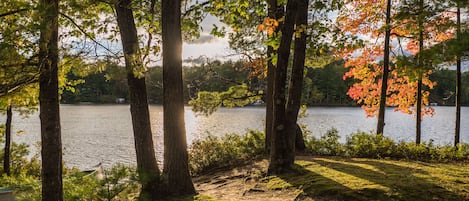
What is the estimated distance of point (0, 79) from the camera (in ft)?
15.7

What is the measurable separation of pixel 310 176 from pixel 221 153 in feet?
14.1

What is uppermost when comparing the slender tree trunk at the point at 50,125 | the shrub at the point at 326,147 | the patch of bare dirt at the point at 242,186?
the slender tree trunk at the point at 50,125

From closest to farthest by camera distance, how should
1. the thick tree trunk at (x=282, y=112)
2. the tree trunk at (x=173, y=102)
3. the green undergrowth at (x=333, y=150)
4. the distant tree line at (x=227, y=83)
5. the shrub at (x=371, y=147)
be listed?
the tree trunk at (x=173, y=102) → the thick tree trunk at (x=282, y=112) → the green undergrowth at (x=333, y=150) → the shrub at (x=371, y=147) → the distant tree line at (x=227, y=83)

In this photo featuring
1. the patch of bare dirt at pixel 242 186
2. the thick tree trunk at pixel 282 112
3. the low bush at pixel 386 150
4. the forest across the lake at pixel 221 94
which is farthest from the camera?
the low bush at pixel 386 150

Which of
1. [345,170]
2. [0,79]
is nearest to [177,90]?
[0,79]

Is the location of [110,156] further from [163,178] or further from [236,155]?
[163,178]

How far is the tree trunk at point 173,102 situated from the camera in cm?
633

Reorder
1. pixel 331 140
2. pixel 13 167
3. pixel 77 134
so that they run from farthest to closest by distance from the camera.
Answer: pixel 77 134, pixel 13 167, pixel 331 140

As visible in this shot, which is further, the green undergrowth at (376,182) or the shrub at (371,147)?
the shrub at (371,147)

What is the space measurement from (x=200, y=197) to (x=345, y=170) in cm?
332

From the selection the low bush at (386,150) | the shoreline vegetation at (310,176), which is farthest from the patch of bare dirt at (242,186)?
the low bush at (386,150)

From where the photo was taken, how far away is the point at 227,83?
12.8 m

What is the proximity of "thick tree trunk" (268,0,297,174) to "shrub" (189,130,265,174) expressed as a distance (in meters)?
3.23

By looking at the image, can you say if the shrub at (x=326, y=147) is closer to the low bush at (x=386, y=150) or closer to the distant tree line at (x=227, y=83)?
the low bush at (x=386, y=150)
